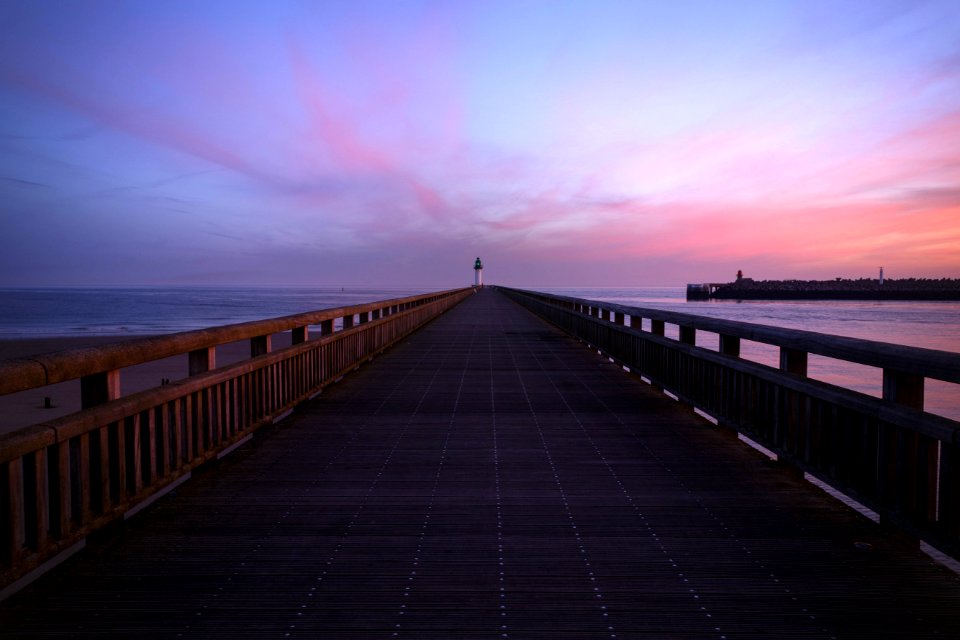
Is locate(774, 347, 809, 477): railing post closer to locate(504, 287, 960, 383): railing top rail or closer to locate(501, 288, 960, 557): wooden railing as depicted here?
locate(501, 288, 960, 557): wooden railing

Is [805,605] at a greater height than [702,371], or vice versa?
[702,371]

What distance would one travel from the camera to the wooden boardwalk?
298 cm

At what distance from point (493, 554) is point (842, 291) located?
5781 inches

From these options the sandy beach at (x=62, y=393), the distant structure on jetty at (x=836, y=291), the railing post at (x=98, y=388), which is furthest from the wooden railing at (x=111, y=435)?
the distant structure on jetty at (x=836, y=291)

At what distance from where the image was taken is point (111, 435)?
3.78 m

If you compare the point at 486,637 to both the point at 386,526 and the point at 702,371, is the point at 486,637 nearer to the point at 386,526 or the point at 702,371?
the point at 386,526

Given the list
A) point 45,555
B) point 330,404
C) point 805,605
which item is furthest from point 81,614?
point 330,404

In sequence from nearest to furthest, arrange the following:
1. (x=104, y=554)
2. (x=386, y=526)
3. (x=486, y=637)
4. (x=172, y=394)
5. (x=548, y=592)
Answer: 1. (x=486, y=637)
2. (x=548, y=592)
3. (x=104, y=554)
4. (x=386, y=526)
5. (x=172, y=394)

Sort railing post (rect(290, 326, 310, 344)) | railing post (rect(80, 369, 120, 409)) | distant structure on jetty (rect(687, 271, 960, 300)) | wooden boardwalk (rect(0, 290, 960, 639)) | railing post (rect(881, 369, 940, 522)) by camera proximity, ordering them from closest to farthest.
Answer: wooden boardwalk (rect(0, 290, 960, 639)) → railing post (rect(881, 369, 940, 522)) → railing post (rect(80, 369, 120, 409)) → railing post (rect(290, 326, 310, 344)) → distant structure on jetty (rect(687, 271, 960, 300))

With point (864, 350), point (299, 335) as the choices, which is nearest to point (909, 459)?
point (864, 350)

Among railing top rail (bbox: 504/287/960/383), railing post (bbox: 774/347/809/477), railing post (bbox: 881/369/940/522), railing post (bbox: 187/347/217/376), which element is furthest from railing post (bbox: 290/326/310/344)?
railing post (bbox: 881/369/940/522)

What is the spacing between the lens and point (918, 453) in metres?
3.45

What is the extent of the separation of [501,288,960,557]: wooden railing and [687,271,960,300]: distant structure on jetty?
438 ft

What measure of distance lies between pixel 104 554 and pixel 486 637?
2.22 metres
